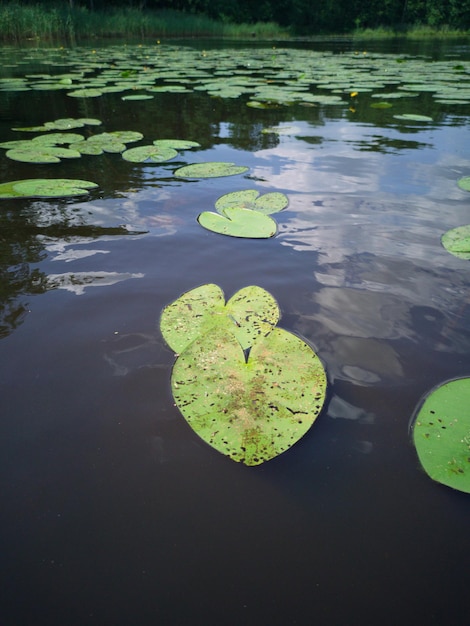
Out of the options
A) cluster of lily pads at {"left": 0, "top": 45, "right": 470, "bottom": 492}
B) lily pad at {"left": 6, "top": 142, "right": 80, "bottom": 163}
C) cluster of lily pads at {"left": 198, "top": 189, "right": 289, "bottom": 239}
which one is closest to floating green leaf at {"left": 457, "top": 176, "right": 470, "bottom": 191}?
cluster of lily pads at {"left": 0, "top": 45, "right": 470, "bottom": 492}

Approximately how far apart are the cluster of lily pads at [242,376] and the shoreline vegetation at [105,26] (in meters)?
13.8

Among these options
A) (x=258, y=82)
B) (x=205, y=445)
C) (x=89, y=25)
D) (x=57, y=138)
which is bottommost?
(x=205, y=445)

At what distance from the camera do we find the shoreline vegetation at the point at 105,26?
36.8 feet

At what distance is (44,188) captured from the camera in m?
1.72

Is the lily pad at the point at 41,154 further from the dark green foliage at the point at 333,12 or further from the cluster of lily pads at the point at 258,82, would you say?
the dark green foliage at the point at 333,12

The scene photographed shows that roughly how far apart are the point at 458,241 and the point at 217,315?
37.0 inches

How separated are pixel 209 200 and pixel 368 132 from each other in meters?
1.86

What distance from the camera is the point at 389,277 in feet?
3.88

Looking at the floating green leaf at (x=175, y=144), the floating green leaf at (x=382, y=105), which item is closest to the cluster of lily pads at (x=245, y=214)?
the floating green leaf at (x=175, y=144)

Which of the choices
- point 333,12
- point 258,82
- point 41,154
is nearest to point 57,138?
point 41,154

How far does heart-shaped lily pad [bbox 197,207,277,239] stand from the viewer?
55.5 inches

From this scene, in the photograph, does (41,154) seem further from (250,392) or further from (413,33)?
(413,33)

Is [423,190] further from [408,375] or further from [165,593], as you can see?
[165,593]

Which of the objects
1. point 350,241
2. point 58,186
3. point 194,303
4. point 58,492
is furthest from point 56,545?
point 58,186
